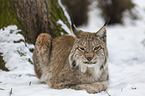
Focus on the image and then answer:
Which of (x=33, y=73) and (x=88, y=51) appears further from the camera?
(x=33, y=73)

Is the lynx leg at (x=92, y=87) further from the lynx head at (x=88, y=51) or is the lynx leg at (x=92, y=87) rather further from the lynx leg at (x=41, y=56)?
the lynx leg at (x=41, y=56)

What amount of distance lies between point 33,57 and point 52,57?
1.47 ft

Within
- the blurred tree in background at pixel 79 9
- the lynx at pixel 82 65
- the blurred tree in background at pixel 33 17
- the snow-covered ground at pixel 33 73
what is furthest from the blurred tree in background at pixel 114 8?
the lynx at pixel 82 65

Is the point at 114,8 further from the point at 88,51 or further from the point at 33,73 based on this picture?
the point at 88,51

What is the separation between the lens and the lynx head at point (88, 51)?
3.18 meters

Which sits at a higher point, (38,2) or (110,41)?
(38,2)

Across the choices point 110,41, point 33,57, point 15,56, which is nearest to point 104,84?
point 33,57

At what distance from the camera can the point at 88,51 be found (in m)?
3.18

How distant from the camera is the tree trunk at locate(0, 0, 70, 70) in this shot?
435 centimetres

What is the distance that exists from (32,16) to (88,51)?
77.3 inches

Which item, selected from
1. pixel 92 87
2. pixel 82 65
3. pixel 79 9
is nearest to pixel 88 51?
pixel 82 65

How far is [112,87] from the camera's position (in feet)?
11.8

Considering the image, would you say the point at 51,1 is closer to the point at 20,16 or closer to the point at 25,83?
the point at 20,16

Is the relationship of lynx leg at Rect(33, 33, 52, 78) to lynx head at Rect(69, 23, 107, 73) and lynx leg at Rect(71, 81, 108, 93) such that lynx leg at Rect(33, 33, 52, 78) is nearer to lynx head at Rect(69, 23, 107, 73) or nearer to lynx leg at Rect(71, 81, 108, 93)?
lynx head at Rect(69, 23, 107, 73)
